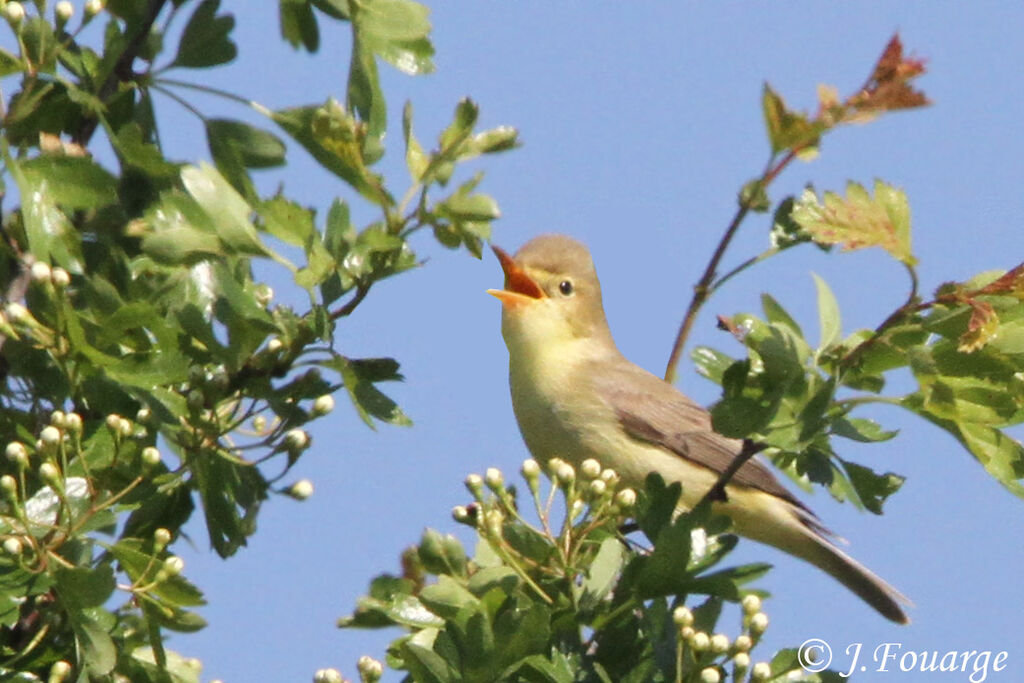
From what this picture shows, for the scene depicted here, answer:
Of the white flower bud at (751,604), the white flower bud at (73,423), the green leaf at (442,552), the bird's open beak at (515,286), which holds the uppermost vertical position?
the bird's open beak at (515,286)

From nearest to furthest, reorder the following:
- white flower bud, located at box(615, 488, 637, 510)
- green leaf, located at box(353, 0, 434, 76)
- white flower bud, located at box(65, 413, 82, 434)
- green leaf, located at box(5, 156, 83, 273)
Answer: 1. white flower bud, located at box(65, 413, 82, 434)
2. green leaf, located at box(5, 156, 83, 273)
3. white flower bud, located at box(615, 488, 637, 510)
4. green leaf, located at box(353, 0, 434, 76)

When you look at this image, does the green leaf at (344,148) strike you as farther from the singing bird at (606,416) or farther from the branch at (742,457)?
the singing bird at (606,416)

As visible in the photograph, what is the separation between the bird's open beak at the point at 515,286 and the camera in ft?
17.3

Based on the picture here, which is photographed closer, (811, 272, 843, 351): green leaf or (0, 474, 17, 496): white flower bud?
(0, 474, 17, 496): white flower bud

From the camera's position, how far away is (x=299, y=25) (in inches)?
126

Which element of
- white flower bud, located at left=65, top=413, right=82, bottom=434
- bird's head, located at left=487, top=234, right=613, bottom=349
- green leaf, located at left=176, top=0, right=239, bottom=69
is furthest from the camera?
bird's head, located at left=487, top=234, right=613, bottom=349

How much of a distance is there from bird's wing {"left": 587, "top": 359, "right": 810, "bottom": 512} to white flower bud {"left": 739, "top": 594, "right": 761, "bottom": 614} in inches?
92.3

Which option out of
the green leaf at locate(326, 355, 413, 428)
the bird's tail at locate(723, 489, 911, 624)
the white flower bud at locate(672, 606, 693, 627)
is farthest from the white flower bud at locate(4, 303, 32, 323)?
the bird's tail at locate(723, 489, 911, 624)

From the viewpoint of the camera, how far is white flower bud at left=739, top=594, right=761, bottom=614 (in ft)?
8.71

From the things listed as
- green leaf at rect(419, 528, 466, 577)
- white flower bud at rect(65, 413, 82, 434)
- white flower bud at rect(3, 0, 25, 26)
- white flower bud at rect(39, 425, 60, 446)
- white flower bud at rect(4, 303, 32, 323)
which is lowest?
white flower bud at rect(39, 425, 60, 446)

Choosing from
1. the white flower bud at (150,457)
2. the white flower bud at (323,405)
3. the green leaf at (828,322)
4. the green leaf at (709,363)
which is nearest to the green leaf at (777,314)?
the green leaf at (828,322)

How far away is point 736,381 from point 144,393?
113cm

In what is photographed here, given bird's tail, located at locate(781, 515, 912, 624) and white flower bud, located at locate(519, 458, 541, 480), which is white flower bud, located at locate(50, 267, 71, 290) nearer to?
white flower bud, located at locate(519, 458, 541, 480)

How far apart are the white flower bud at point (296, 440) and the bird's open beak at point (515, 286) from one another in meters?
2.52
